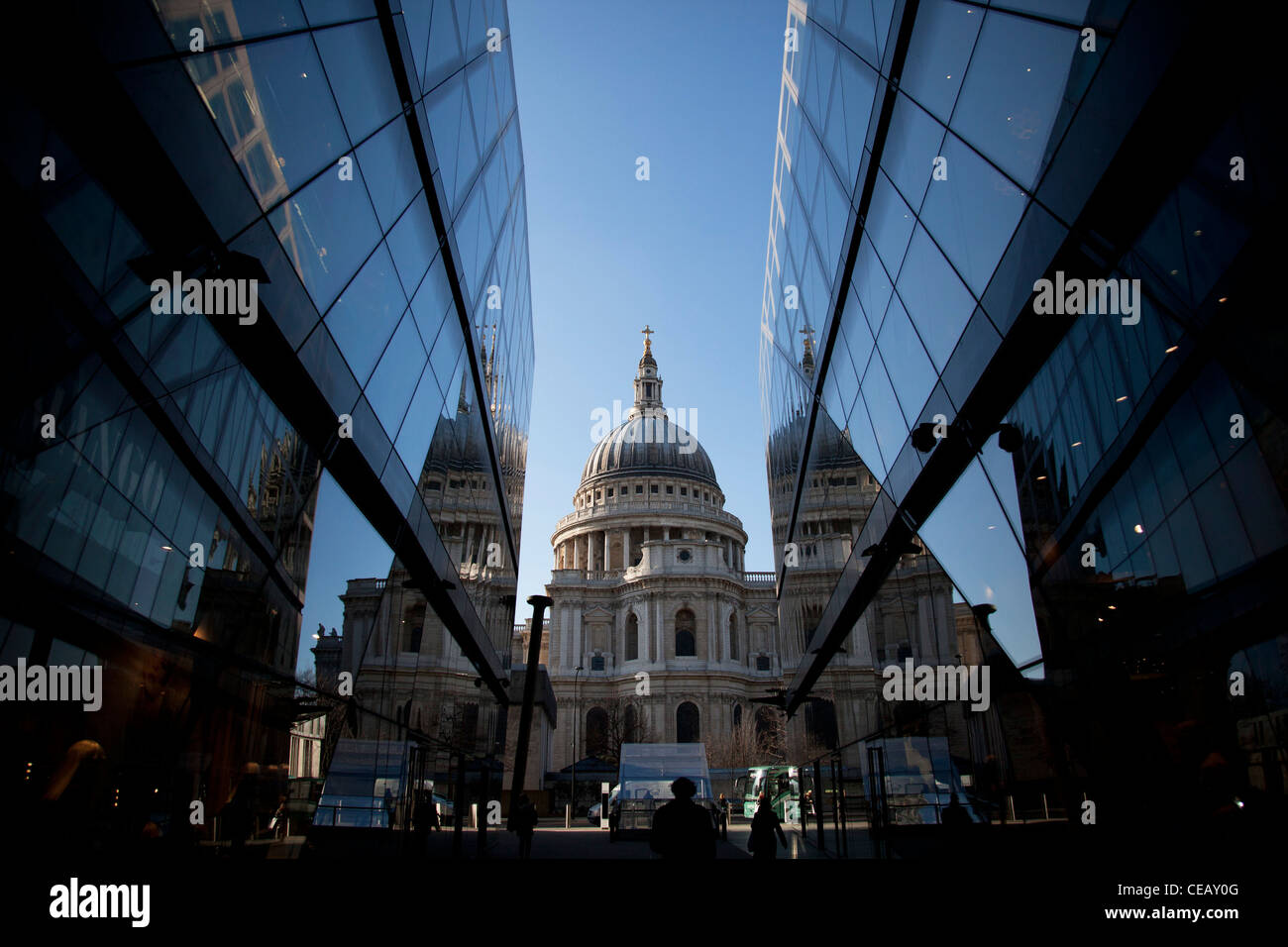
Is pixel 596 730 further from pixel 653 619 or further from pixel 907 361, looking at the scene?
pixel 907 361

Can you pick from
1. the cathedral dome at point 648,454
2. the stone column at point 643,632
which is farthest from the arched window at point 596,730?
the cathedral dome at point 648,454

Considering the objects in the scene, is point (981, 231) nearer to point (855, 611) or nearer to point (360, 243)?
point (360, 243)

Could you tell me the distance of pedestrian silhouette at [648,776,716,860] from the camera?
7520mm

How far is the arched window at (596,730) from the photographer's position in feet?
286

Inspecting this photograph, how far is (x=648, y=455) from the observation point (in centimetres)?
12388

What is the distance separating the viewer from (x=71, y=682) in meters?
5.48

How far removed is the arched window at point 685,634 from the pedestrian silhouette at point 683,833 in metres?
86.0

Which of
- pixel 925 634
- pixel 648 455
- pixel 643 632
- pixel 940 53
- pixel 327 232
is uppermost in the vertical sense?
pixel 648 455

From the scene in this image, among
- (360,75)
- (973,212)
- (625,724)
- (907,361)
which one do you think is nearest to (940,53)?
(973,212)

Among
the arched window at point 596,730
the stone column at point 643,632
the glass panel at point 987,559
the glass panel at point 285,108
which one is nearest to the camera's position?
the glass panel at point 285,108

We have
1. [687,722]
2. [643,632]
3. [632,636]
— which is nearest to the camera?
[687,722]

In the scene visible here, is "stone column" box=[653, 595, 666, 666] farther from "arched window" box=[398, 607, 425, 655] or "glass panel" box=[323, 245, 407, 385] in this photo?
"glass panel" box=[323, 245, 407, 385]

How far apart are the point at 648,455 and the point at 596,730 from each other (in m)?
45.8

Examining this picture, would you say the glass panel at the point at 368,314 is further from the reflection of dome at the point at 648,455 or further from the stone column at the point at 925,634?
the reflection of dome at the point at 648,455
